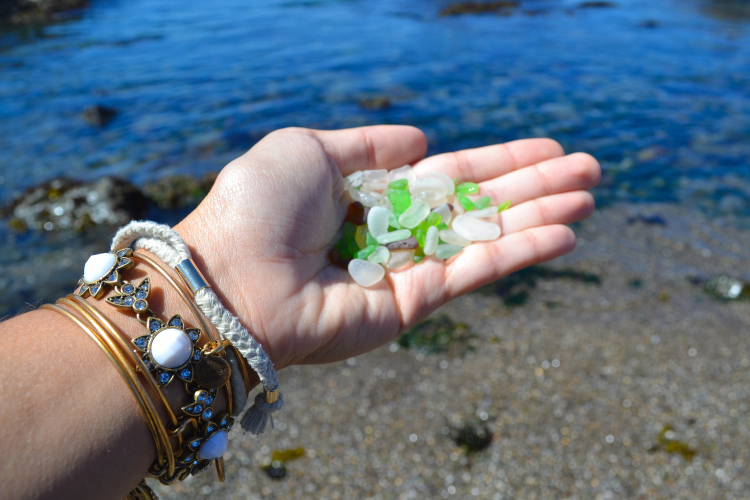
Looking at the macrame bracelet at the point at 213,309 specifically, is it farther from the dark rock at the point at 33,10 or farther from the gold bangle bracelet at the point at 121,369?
the dark rock at the point at 33,10

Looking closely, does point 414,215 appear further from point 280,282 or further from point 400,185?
point 280,282

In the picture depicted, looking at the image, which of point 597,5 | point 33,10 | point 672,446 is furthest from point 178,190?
point 33,10

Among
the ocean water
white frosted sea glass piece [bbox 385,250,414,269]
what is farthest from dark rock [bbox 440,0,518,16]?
white frosted sea glass piece [bbox 385,250,414,269]

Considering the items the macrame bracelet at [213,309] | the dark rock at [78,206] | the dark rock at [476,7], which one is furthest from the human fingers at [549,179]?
the dark rock at [476,7]

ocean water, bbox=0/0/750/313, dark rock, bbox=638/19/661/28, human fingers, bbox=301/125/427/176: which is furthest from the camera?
dark rock, bbox=638/19/661/28

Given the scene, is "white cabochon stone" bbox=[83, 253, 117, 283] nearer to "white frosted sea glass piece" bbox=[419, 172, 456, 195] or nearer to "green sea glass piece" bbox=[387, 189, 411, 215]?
"green sea glass piece" bbox=[387, 189, 411, 215]

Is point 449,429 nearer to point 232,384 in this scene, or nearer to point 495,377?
point 495,377
